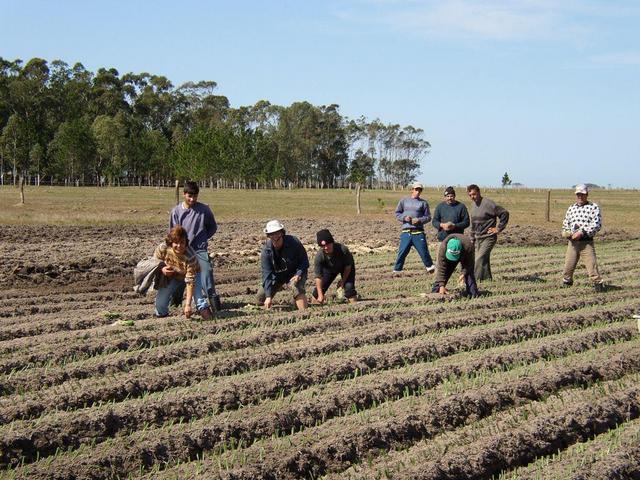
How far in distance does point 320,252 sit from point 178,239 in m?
2.11

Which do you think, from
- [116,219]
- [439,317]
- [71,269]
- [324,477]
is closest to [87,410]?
[324,477]

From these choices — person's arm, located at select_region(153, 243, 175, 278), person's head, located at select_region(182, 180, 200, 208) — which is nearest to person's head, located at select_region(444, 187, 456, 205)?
person's head, located at select_region(182, 180, 200, 208)

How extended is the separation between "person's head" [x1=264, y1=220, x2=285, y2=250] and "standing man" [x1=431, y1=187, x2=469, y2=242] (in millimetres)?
3252

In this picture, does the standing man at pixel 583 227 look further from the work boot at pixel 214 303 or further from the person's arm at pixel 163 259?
the person's arm at pixel 163 259

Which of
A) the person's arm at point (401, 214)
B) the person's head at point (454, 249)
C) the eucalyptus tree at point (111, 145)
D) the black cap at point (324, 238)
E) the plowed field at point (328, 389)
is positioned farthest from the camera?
the eucalyptus tree at point (111, 145)

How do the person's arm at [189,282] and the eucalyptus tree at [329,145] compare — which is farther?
the eucalyptus tree at [329,145]

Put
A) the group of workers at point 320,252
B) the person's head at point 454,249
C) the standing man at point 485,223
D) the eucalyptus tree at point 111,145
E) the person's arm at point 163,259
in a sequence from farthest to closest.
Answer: the eucalyptus tree at point 111,145, the standing man at point 485,223, the person's head at point 454,249, the group of workers at point 320,252, the person's arm at point 163,259

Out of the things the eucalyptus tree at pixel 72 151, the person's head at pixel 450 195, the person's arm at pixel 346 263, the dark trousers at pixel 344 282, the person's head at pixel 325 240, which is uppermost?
the eucalyptus tree at pixel 72 151

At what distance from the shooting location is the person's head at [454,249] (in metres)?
10.4

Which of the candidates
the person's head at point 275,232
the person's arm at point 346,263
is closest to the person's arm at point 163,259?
the person's head at point 275,232

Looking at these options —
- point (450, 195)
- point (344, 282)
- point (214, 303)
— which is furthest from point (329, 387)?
point (450, 195)

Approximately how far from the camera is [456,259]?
10.5 meters

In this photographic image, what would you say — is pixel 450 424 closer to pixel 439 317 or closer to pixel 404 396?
pixel 404 396

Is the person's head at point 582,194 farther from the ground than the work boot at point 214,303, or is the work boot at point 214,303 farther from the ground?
the person's head at point 582,194
